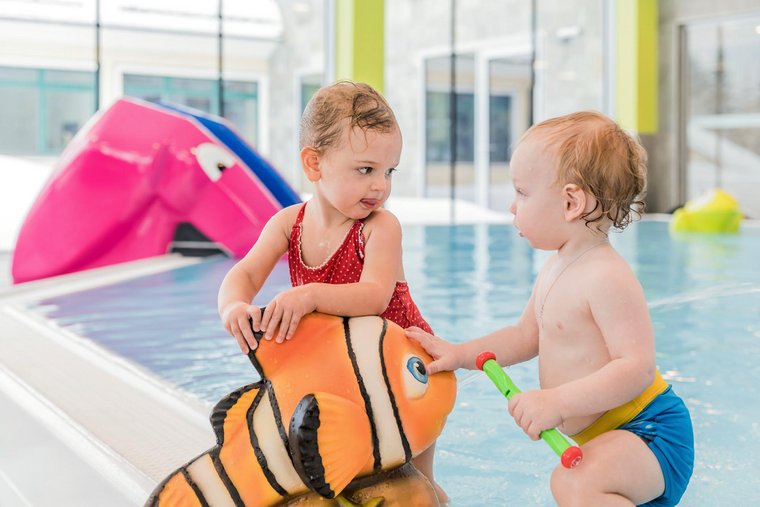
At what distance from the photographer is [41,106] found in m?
9.64

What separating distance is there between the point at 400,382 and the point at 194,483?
0.34 m

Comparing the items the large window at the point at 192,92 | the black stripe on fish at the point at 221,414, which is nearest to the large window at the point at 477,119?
the large window at the point at 192,92

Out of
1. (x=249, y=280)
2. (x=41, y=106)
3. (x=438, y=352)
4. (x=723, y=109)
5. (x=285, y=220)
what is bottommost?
(x=438, y=352)

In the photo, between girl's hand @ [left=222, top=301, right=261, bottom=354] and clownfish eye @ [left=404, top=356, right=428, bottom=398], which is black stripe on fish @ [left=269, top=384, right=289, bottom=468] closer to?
girl's hand @ [left=222, top=301, right=261, bottom=354]

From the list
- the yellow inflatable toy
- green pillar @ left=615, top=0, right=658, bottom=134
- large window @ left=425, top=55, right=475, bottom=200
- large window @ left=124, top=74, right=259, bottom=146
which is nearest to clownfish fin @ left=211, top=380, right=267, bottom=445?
the yellow inflatable toy

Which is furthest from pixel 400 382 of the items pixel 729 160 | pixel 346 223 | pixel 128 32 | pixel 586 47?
pixel 586 47

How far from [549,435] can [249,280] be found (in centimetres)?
59

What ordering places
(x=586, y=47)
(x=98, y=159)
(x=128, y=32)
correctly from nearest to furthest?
(x=98, y=159) → (x=128, y=32) → (x=586, y=47)

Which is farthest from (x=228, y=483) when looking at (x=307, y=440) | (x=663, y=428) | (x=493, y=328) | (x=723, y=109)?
(x=723, y=109)

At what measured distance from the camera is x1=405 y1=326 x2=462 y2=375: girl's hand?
139 centimetres

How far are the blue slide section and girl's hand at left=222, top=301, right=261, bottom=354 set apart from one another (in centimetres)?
444

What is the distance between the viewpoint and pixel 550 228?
4.51ft

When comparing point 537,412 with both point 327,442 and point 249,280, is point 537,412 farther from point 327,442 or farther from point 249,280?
point 249,280

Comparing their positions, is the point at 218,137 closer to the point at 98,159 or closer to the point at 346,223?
the point at 98,159
